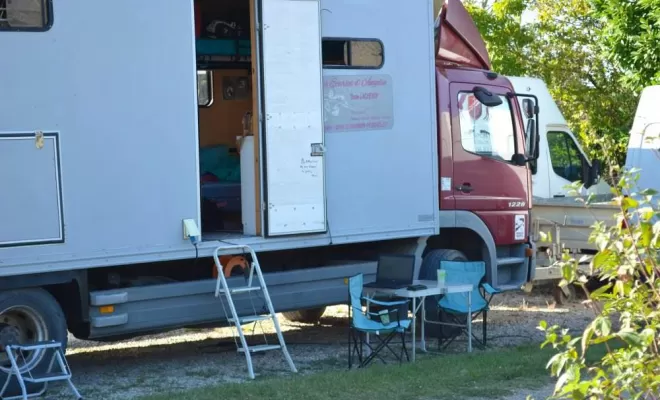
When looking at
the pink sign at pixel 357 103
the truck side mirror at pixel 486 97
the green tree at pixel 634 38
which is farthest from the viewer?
the green tree at pixel 634 38

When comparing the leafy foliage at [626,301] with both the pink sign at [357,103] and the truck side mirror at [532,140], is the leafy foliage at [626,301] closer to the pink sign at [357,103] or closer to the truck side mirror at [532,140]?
the pink sign at [357,103]

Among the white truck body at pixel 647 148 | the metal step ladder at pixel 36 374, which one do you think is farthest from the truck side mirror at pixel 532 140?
the metal step ladder at pixel 36 374

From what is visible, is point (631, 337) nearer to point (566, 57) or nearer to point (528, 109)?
point (528, 109)

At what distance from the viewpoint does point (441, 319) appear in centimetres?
1034

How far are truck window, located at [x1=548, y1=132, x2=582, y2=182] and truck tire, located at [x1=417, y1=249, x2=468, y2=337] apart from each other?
506 centimetres

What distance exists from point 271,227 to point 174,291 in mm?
978

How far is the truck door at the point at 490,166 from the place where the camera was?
10430mm

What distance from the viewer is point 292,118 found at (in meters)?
9.02

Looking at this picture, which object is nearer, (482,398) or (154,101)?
(482,398)

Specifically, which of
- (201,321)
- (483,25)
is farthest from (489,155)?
(483,25)

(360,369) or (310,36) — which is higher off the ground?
(310,36)

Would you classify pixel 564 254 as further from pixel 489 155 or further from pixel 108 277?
pixel 489 155

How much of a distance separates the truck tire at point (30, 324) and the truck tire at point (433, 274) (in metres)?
3.74

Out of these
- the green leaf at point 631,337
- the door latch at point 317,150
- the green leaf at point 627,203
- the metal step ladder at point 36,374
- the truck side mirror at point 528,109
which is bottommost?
the metal step ladder at point 36,374
